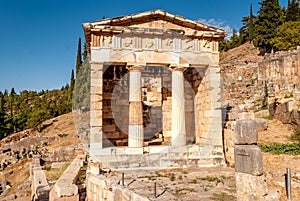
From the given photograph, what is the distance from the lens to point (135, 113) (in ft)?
36.1

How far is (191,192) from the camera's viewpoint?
279 inches

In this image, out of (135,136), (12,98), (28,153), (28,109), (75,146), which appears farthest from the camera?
(12,98)

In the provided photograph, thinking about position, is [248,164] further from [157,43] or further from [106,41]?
[106,41]

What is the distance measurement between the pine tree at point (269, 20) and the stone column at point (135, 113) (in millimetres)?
26491

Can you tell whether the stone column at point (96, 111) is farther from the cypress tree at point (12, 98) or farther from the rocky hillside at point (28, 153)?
the cypress tree at point (12, 98)

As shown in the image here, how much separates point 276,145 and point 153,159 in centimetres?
515

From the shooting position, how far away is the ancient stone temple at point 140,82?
10758mm

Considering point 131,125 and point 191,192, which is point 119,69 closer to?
point 131,125

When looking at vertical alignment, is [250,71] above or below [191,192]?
above

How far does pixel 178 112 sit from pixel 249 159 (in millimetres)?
5631

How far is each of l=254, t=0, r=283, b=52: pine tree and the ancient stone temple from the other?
79.3 feet

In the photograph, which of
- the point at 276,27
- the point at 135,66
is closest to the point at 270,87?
the point at 135,66

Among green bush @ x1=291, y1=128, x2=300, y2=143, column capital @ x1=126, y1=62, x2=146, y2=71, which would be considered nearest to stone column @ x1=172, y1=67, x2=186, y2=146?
column capital @ x1=126, y1=62, x2=146, y2=71

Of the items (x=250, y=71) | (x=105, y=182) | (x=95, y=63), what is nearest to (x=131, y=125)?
(x=95, y=63)
